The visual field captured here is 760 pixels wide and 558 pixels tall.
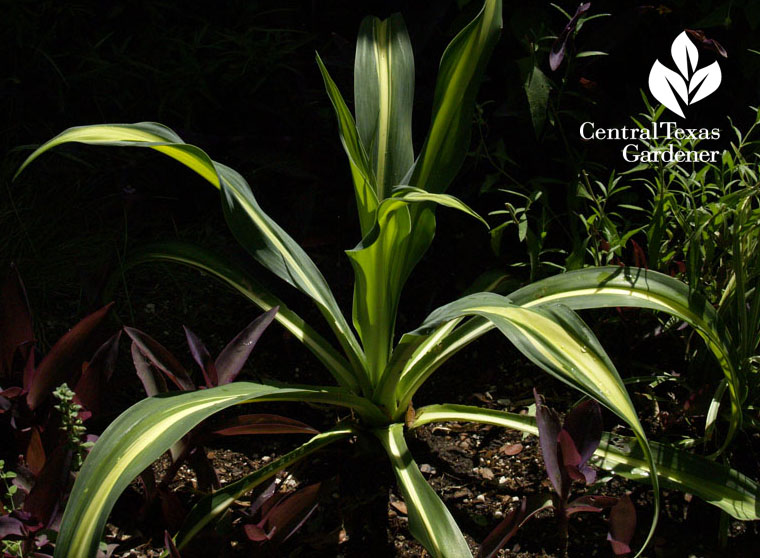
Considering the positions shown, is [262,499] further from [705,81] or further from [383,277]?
[705,81]

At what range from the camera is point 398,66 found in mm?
1556

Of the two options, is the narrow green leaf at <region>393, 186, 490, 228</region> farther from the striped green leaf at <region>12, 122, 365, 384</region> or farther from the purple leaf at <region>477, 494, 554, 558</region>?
the purple leaf at <region>477, 494, 554, 558</region>

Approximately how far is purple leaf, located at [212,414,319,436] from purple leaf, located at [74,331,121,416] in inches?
9.9

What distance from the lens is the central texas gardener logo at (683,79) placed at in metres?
1.75

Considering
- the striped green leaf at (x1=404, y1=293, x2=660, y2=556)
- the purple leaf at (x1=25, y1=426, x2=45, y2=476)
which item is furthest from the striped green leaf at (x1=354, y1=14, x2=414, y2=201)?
the purple leaf at (x1=25, y1=426, x2=45, y2=476)

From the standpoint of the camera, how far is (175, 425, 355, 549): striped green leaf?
50.2 inches

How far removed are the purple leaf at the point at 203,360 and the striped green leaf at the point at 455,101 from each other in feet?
1.62

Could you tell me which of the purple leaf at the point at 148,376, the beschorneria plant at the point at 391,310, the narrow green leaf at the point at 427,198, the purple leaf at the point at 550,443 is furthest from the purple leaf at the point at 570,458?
the purple leaf at the point at 148,376

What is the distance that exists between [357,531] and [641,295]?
2.19ft

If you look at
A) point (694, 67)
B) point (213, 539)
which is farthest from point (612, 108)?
point (213, 539)

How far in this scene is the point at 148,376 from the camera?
1403 millimetres

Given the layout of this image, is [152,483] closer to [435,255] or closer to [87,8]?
[435,255]

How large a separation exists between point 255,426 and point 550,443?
1.70ft

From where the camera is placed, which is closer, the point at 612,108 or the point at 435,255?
the point at 612,108
